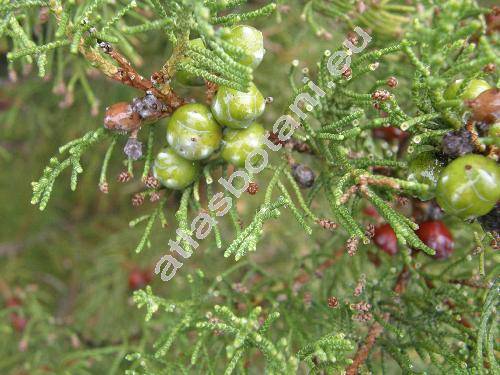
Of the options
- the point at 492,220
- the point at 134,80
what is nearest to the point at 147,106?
the point at 134,80

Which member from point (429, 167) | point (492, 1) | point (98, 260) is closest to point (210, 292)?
point (429, 167)

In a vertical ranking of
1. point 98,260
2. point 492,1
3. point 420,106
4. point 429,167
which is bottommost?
point 98,260

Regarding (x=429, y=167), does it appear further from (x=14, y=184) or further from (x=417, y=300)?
(x=14, y=184)

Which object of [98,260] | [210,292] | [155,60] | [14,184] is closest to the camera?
[210,292]

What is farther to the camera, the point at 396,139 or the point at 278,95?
the point at 278,95

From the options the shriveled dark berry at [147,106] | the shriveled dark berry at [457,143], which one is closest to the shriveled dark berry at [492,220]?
the shriveled dark berry at [457,143]

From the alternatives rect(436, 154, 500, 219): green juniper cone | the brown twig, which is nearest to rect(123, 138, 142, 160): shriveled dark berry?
the brown twig

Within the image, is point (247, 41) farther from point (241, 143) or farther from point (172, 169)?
point (172, 169)
